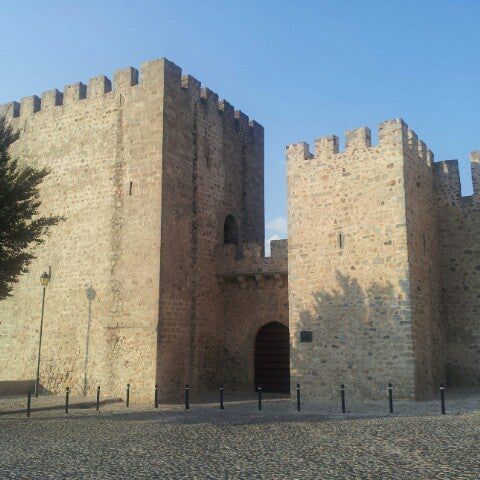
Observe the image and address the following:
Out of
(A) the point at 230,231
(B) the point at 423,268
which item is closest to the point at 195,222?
(A) the point at 230,231

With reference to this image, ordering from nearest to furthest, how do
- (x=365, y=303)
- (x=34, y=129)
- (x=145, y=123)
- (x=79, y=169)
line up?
(x=365, y=303) < (x=145, y=123) < (x=79, y=169) < (x=34, y=129)

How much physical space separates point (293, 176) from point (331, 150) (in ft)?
4.59

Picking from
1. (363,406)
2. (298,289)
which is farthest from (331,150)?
(363,406)

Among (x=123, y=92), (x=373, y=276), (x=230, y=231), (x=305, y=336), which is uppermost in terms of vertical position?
(x=123, y=92)

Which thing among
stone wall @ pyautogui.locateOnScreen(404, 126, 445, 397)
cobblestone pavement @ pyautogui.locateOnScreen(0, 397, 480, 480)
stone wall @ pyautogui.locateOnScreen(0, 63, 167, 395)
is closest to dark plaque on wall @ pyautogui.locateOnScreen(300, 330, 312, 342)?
stone wall @ pyautogui.locateOnScreen(404, 126, 445, 397)

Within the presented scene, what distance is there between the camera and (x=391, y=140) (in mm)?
15297

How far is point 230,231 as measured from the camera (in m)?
20.7

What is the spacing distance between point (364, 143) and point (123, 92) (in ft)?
26.0

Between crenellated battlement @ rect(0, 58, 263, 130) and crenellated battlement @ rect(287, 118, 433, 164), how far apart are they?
419cm

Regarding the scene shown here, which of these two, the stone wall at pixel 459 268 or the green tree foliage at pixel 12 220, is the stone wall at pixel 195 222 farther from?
the stone wall at pixel 459 268

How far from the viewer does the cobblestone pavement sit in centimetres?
684

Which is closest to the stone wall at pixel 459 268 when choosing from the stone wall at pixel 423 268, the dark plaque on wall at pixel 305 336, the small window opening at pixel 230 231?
the stone wall at pixel 423 268

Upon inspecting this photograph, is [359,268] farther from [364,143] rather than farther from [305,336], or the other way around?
[364,143]

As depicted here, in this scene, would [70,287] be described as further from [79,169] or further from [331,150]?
[331,150]
